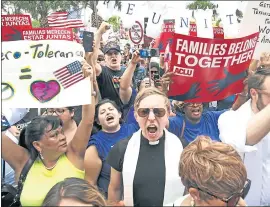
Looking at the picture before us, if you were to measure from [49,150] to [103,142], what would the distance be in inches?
16.6

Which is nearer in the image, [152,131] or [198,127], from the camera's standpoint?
[152,131]

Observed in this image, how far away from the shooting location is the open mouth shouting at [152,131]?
2.64 metres

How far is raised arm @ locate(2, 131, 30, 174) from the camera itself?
297 centimetres

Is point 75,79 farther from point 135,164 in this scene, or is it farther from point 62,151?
point 135,164

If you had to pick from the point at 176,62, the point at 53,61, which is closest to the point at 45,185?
the point at 53,61

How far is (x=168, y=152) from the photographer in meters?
2.60

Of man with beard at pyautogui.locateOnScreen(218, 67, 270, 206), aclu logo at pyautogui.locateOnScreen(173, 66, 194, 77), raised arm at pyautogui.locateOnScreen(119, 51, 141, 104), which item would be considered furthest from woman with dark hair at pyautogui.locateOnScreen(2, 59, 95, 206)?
raised arm at pyautogui.locateOnScreen(119, 51, 141, 104)

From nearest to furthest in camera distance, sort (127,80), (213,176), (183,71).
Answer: (213,176) → (183,71) → (127,80)

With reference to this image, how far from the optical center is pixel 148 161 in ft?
8.45

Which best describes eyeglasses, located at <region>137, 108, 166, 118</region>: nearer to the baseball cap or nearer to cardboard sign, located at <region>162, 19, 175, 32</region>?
the baseball cap

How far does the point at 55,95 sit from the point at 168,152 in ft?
3.39

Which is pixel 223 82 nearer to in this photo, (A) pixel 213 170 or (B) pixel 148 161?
(B) pixel 148 161

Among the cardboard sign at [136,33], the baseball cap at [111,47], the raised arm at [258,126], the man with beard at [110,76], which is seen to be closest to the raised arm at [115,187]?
the raised arm at [258,126]

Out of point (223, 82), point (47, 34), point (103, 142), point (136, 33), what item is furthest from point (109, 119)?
point (136, 33)
